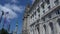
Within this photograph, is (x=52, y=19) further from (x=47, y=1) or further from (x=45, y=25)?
(x=47, y=1)

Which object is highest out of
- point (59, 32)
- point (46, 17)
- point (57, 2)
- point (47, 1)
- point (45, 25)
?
point (47, 1)

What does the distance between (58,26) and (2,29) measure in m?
25.5

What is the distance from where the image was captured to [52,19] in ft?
77.2

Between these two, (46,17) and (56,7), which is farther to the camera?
(46,17)

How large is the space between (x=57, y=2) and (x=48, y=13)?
11.2 ft

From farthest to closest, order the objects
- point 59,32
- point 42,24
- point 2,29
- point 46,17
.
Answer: point 2,29
point 42,24
point 46,17
point 59,32

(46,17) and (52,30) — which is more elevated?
(46,17)

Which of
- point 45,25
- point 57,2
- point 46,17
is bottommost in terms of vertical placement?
point 45,25

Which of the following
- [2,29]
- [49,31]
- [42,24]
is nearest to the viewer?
→ [49,31]

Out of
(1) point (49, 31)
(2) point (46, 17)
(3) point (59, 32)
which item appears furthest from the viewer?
(2) point (46, 17)

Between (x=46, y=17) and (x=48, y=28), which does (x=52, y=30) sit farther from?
(x=46, y=17)

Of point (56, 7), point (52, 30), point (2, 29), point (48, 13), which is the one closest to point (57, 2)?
point (56, 7)

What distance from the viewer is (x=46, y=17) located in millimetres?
26297

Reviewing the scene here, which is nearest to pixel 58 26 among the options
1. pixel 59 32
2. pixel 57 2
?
pixel 59 32
